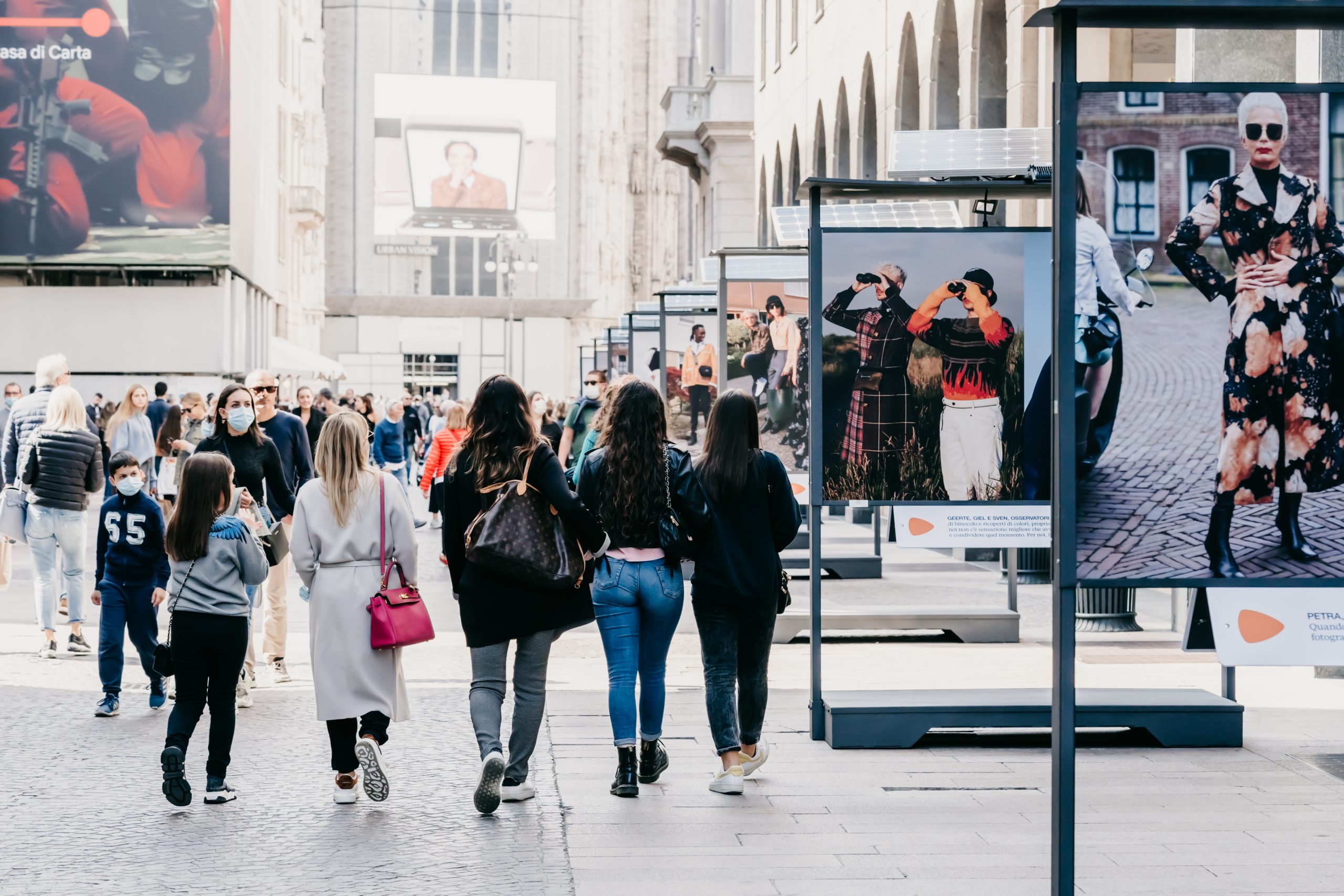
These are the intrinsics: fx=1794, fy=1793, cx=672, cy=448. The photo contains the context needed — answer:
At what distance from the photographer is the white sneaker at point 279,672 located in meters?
10.7

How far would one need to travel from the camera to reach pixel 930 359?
29.5 feet

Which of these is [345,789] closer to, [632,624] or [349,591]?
[349,591]

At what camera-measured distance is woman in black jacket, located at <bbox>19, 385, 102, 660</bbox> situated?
461 inches

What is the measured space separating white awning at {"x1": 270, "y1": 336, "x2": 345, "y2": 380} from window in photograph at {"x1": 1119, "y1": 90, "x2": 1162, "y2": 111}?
158 feet

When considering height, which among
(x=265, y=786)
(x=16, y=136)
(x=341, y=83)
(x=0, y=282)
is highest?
(x=341, y=83)

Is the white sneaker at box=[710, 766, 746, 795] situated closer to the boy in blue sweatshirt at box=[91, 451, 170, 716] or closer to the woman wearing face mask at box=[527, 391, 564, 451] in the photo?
the boy in blue sweatshirt at box=[91, 451, 170, 716]

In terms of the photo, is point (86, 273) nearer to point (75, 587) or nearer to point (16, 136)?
point (16, 136)

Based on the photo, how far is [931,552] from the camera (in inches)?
825

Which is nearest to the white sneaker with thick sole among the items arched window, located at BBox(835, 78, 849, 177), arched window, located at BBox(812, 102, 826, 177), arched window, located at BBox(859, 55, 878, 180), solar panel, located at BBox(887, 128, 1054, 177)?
solar panel, located at BBox(887, 128, 1054, 177)

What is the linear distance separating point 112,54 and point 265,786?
3842 centimetres

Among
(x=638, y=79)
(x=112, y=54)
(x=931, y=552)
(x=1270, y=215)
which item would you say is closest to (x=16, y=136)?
(x=112, y=54)

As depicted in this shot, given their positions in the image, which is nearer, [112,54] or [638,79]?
[112,54]

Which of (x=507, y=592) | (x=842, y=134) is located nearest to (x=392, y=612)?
(x=507, y=592)

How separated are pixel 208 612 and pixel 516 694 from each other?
1361 millimetres
